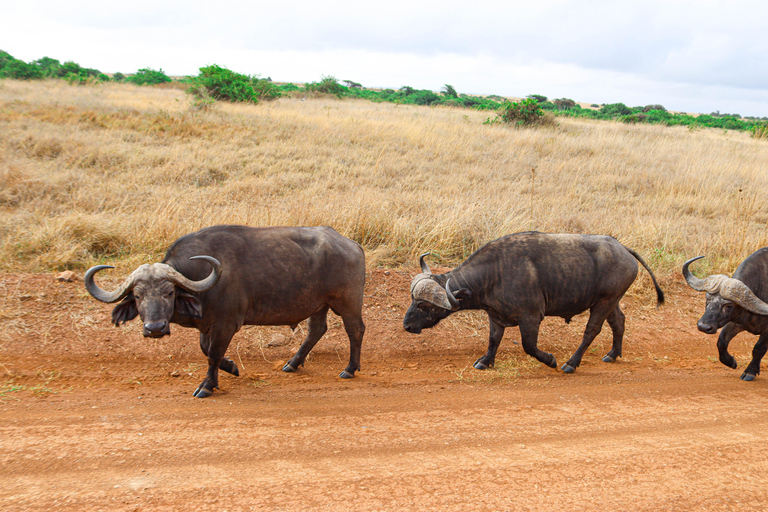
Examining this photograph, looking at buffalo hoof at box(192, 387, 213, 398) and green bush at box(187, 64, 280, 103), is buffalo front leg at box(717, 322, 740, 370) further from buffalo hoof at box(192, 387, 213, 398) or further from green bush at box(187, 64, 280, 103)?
green bush at box(187, 64, 280, 103)

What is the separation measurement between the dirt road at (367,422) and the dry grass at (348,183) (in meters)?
1.92

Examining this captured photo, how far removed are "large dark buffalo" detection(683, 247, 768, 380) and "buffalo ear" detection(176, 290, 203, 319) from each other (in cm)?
519

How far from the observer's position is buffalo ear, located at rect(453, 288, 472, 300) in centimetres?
585

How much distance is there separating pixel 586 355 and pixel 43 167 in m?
11.4

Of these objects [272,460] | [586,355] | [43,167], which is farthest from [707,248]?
[43,167]

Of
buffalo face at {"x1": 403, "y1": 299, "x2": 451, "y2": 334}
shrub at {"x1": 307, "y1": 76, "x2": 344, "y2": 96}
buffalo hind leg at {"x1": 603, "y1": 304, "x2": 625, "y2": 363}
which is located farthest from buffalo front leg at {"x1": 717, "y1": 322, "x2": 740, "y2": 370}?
shrub at {"x1": 307, "y1": 76, "x2": 344, "y2": 96}

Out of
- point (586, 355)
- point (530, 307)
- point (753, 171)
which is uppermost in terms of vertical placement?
point (753, 171)

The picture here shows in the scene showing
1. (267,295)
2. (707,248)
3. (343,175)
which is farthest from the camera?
(343,175)

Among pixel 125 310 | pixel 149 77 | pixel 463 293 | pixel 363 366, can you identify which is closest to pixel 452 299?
pixel 463 293

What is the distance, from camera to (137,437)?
407 cm

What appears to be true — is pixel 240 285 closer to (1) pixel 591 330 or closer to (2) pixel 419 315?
(2) pixel 419 315

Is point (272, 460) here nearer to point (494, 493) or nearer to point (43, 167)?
point (494, 493)

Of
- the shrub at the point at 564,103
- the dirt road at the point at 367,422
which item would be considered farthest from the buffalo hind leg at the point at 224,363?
the shrub at the point at 564,103

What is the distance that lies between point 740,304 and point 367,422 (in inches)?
164
